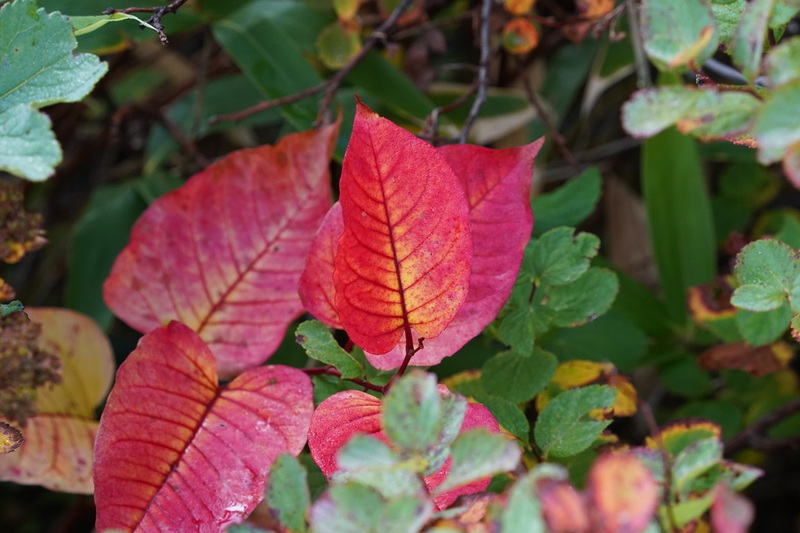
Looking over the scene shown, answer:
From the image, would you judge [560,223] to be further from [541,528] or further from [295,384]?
[541,528]

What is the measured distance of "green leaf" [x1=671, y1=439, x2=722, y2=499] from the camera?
38 cm

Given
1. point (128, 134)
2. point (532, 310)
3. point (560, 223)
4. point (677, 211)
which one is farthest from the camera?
point (128, 134)

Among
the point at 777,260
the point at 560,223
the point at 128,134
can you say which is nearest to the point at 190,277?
the point at 560,223

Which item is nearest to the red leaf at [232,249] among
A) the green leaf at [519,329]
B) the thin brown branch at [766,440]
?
the green leaf at [519,329]

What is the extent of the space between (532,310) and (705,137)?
26 cm

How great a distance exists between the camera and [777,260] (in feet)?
1.77

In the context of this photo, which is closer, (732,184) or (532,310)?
(532,310)

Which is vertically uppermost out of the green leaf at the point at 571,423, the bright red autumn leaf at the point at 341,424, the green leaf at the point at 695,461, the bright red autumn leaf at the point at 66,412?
the green leaf at the point at 695,461

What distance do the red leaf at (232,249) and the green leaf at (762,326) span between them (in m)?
0.44

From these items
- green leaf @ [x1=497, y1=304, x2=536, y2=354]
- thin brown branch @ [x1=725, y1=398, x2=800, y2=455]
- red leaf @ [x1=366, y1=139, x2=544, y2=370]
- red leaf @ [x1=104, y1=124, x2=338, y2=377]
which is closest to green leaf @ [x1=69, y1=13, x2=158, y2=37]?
red leaf @ [x1=104, y1=124, x2=338, y2=377]

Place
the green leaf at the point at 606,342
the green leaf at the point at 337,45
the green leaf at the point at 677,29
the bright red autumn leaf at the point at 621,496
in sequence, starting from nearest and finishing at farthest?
the bright red autumn leaf at the point at 621,496, the green leaf at the point at 677,29, the green leaf at the point at 606,342, the green leaf at the point at 337,45

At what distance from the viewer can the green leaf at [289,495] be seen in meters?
0.39

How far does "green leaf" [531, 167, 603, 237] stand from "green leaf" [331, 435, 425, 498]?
0.43 meters

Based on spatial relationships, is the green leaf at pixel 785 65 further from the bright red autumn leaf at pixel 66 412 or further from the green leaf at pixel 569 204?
the bright red autumn leaf at pixel 66 412
